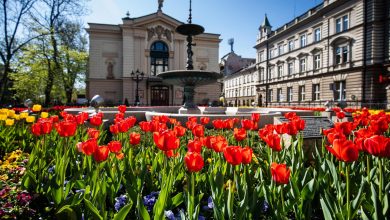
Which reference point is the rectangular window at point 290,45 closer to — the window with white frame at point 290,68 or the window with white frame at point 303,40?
the window with white frame at point 303,40

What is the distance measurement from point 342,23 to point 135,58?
92.0 ft

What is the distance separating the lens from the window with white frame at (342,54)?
31.1m

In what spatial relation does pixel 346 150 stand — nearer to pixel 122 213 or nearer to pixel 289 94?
pixel 122 213

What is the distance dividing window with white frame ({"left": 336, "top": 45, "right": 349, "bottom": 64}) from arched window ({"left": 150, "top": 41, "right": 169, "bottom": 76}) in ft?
78.3

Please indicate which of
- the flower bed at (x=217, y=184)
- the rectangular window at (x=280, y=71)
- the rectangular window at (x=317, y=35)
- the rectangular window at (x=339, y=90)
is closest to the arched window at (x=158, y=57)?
the rectangular window at (x=280, y=71)

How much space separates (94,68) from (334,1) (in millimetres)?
33608

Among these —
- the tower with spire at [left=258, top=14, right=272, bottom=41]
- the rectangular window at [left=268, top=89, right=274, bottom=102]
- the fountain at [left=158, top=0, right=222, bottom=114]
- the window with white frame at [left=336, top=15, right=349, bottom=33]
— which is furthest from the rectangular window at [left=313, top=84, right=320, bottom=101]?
the fountain at [left=158, top=0, right=222, bottom=114]

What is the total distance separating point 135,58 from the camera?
38500 mm

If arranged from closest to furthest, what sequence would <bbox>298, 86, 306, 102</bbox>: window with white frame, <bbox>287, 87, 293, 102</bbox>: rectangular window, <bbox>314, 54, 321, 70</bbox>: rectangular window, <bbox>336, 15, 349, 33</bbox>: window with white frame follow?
<bbox>336, 15, 349, 33</bbox>: window with white frame < <bbox>314, 54, 321, 70</bbox>: rectangular window < <bbox>298, 86, 306, 102</bbox>: window with white frame < <bbox>287, 87, 293, 102</bbox>: rectangular window

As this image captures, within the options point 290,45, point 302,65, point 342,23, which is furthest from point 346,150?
point 290,45

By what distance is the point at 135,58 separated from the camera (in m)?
38.5

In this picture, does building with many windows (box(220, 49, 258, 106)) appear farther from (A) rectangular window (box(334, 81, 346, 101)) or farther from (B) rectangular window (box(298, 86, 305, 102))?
(A) rectangular window (box(334, 81, 346, 101))

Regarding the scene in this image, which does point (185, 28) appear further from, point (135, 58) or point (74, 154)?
point (135, 58)

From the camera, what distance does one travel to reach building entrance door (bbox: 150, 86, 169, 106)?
3984 cm
